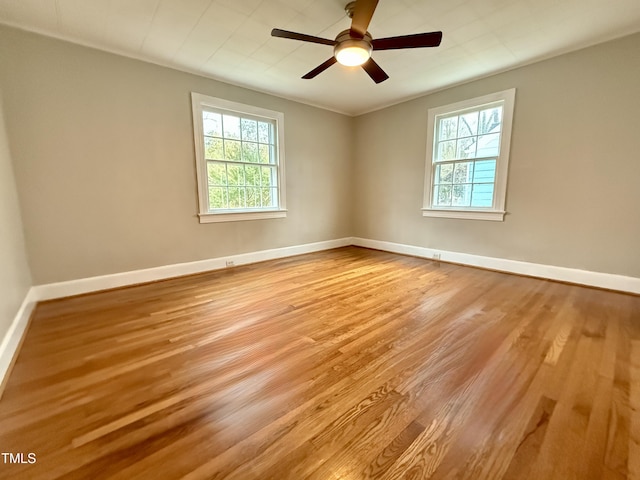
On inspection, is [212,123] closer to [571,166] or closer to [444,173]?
[444,173]

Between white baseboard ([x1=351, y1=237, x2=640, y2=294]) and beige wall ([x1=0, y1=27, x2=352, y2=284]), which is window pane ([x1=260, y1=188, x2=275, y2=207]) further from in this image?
white baseboard ([x1=351, y1=237, x2=640, y2=294])

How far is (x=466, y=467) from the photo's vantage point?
105 centimetres

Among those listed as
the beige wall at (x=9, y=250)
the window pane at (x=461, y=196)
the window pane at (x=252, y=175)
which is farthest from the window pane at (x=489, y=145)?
the beige wall at (x=9, y=250)

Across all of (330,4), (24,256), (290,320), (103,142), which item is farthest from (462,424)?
(103,142)

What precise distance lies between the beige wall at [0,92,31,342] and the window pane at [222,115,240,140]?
2.17m

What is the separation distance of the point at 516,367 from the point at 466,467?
36.4 inches

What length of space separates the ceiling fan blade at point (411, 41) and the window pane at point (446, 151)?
2.35 m

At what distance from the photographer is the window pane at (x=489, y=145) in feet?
12.2

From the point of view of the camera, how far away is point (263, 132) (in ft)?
14.1

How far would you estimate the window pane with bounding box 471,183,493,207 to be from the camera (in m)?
3.84

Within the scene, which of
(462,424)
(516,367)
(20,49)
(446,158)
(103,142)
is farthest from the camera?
(446,158)

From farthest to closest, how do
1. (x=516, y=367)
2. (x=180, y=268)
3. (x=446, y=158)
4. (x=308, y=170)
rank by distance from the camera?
1. (x=308, y=170)
2. (x=446, y=158)
3. (x=180, y=268)
4. (x=516, y=367)

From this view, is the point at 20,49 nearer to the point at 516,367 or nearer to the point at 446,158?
the point at 516,367

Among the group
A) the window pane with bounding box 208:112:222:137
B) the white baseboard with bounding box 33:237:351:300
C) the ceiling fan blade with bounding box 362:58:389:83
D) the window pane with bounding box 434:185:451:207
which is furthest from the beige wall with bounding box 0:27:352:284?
the window pane with bounding box 434:185:451:207
